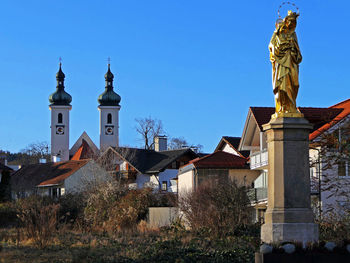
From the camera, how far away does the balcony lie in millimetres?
39713

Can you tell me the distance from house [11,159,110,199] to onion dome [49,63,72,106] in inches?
1814

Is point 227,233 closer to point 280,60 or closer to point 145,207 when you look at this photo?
Result: point 280,60

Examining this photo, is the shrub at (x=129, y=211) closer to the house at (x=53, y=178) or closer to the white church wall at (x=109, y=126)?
the house at (x=53, y=178)

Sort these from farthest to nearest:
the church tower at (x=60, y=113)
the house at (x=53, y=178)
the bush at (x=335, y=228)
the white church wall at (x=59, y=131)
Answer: the church tower at (x=60, y=113) < the white church wall at (x=59, y=131) < the house at (x=53, y=178) < the bush at (x=335, y=228)

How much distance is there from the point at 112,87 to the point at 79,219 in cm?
8770

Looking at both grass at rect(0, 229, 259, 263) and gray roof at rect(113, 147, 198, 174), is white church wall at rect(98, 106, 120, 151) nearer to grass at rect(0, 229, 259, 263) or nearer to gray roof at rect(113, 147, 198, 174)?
gray roof at rect(113, 147, 198, 174)

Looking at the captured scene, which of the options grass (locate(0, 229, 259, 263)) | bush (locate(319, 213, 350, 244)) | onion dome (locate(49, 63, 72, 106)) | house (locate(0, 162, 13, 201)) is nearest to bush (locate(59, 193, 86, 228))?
grass (locate(0, 229, 259, 263))

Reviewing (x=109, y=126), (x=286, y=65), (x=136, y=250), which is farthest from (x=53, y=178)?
(x=109, y=126)

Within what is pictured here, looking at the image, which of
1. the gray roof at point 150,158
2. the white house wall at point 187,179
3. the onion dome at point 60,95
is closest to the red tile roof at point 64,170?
the gray roof at point 150,158

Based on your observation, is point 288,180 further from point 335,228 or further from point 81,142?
point 81,142

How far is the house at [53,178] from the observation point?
64.1 metres

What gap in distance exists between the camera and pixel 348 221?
21.1 metres

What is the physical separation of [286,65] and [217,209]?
33.0 feet

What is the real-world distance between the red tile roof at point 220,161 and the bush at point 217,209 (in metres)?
13.2
